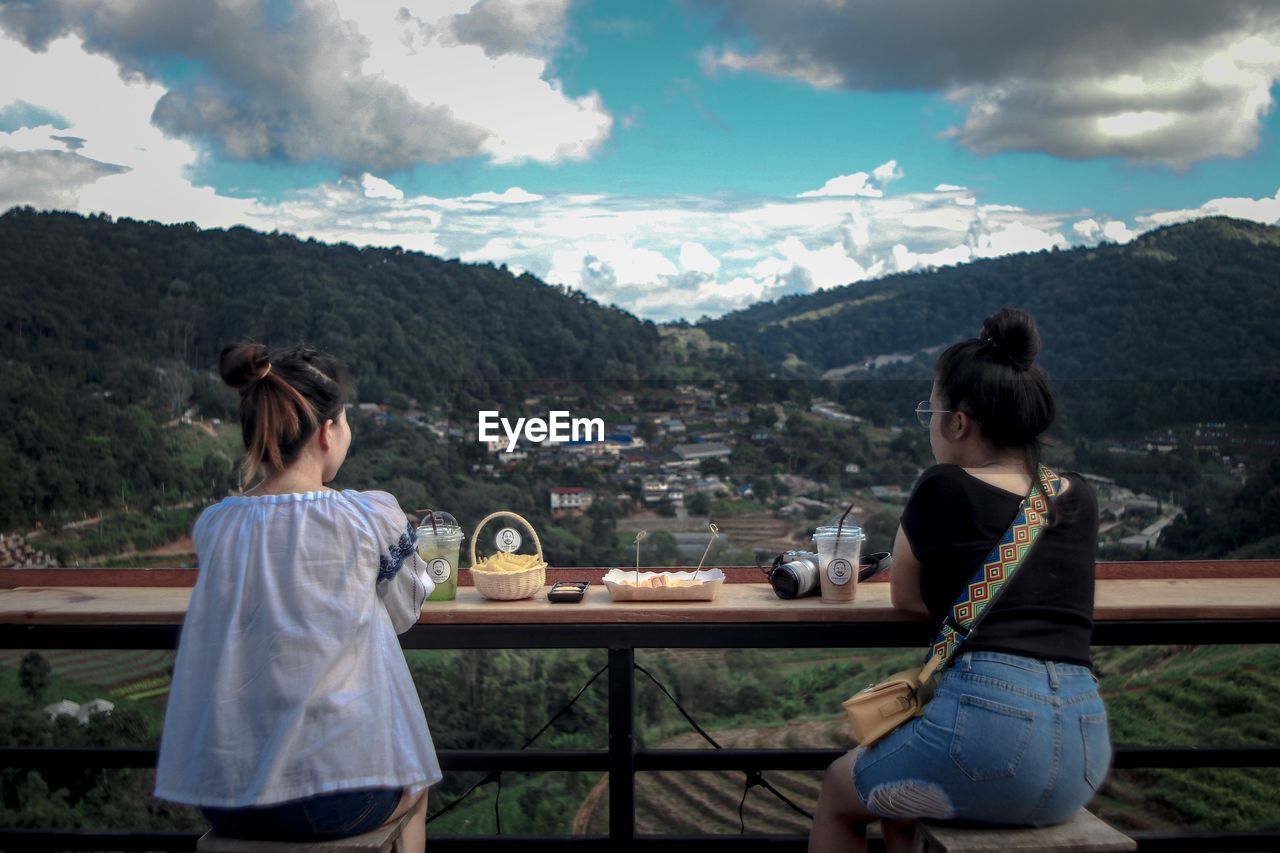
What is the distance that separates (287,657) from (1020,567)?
46.0 inches

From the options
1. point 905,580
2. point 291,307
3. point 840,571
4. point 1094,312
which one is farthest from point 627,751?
point 1094,312

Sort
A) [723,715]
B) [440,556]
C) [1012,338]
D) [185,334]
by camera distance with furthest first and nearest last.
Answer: [185,334]
[723,715]
[440,556]
[1012,338]

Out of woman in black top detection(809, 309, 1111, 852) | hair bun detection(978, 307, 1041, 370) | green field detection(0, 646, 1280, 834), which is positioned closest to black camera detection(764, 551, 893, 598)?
woman in black top detection(809, 309, 1111, 852)

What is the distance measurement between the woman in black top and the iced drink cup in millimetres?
224

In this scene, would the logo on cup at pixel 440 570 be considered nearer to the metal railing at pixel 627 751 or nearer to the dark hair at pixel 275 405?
the metal railing at pixel 627 751

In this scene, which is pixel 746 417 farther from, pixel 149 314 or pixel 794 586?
pixel 794 586

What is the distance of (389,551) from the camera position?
161 cm

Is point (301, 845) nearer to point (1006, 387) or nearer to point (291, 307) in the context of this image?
point (1006, 387)

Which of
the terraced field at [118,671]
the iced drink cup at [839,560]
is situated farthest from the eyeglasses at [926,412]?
the terraced field at [118,671]

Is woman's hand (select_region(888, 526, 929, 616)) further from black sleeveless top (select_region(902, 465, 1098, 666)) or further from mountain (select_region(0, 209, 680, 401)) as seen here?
mountain (select_region(0, 209, 680, 401))

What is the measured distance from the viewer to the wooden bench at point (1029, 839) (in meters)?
1.57

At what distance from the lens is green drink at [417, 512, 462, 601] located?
2.14 meters

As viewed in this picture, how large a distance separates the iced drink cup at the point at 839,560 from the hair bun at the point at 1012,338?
49 cm

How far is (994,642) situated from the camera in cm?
161
